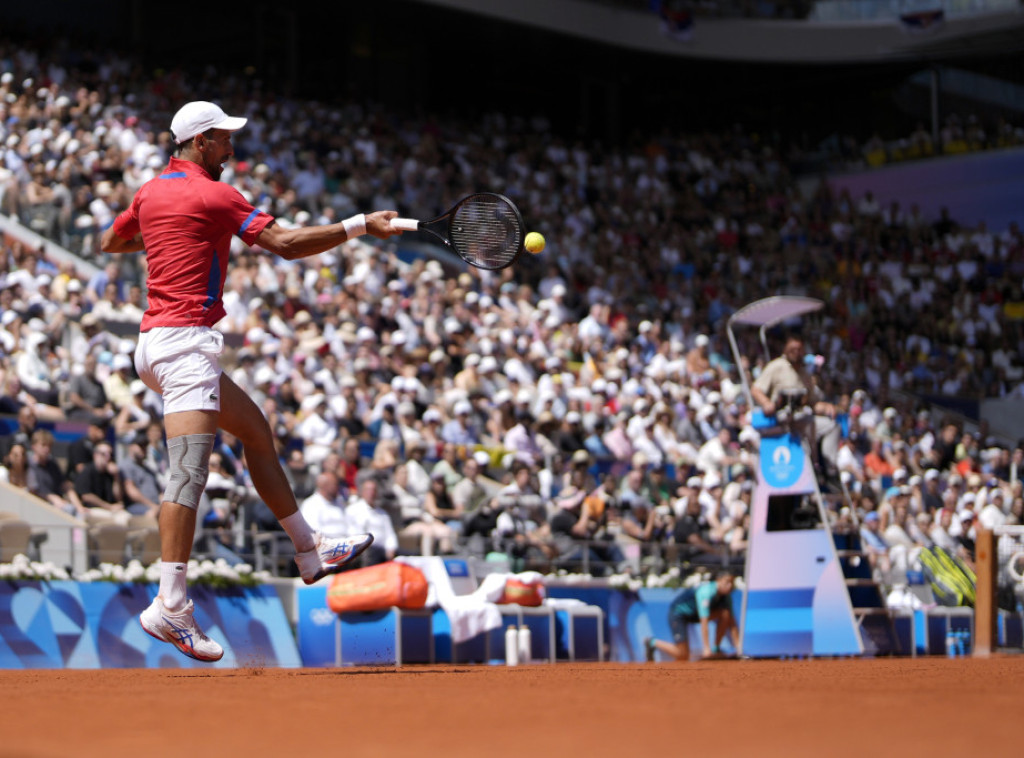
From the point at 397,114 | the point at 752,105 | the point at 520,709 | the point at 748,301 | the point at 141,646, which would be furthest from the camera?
the point at 752,105

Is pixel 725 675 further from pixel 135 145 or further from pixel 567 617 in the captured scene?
pixel 135 145

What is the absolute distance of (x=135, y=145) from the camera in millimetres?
19219

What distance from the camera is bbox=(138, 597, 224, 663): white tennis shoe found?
620 centimetres

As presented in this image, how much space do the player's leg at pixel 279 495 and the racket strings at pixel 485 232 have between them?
4.25ft

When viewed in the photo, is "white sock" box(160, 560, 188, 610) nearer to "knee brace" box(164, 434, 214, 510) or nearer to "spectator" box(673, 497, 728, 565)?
"knee brace" box(164, 434, 214, 510)

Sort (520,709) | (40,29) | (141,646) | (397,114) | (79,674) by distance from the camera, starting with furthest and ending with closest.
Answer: (397,114) → (40,29) → (141,646) → (79,674) → (520,709)

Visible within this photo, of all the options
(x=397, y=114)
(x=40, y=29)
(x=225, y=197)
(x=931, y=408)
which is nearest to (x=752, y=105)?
(x=397, y=114)

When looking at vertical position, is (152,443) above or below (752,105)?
below

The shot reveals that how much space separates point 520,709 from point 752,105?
32.6 m

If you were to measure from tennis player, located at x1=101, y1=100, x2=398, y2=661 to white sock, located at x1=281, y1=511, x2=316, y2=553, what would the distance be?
0.39 m

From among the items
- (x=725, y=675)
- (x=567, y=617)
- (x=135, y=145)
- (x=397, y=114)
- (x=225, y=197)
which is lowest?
(x=567, y=617)

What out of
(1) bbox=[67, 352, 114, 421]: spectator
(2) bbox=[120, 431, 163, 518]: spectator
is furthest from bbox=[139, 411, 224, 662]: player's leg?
(1) bbox=[67, 352, 114, 421]: spectator

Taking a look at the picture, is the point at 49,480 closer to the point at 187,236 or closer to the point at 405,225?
the point at 187,236

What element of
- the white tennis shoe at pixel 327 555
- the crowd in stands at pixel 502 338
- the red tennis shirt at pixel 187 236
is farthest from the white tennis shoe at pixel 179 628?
the crowd in stands at pixel 502 338
